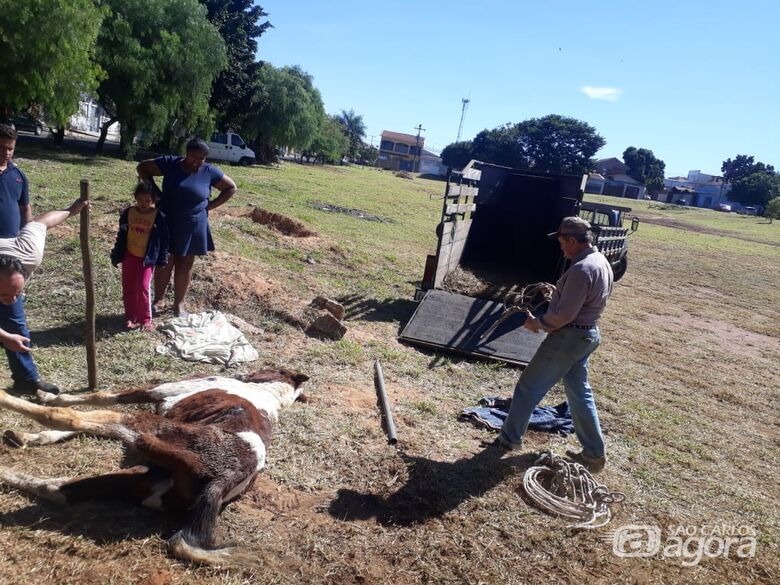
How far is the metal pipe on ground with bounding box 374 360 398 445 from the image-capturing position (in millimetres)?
4031

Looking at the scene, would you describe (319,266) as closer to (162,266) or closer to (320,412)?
(162,266)

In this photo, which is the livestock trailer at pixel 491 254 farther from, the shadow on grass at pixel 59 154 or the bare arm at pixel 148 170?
the shadow on grass at pixel 59 154

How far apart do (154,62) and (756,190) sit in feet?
226

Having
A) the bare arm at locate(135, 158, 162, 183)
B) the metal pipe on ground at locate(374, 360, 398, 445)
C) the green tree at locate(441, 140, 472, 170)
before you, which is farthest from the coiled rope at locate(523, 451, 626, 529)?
Result: the green tree at locate(441, 140, 472, 170)

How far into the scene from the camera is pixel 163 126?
19.5 metres

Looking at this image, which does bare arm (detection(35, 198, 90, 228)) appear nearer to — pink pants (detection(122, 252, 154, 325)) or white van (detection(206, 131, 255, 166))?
pink pants (detection(122, 252, 154, 325))

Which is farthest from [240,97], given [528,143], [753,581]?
[528,143]

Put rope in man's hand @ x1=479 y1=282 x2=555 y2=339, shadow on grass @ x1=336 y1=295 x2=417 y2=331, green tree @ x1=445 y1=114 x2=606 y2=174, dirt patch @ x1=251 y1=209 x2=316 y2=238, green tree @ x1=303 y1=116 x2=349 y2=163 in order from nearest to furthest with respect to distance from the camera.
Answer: rope in man's hand @ x1=479 y1=282 x2=555 y2=339 → shadow on grass @ x1=336 y1=295 x2=417 y2=331 → dirt patch @ x1=251 y1=209 x2=316 y2=238 → green tree @ x1=303 y1=116 x2=349 y2=163 → green tree @ x1=445 y1=114 x2=606 y2=174

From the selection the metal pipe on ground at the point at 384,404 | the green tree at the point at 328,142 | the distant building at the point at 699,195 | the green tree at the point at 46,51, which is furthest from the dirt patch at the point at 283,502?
the distant building at the point at 699,195

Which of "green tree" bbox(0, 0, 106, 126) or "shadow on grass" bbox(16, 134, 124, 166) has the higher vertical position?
"green tree" bbox(0, 0, 106, 126)

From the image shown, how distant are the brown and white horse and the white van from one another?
25921 mm

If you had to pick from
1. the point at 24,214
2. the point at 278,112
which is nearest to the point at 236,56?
the point at 278,112

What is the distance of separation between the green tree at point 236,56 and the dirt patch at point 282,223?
61.3 feet

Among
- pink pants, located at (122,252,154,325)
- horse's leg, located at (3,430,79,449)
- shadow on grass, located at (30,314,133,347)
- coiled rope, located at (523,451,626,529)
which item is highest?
pink pants, located at (122,252,154,325)
